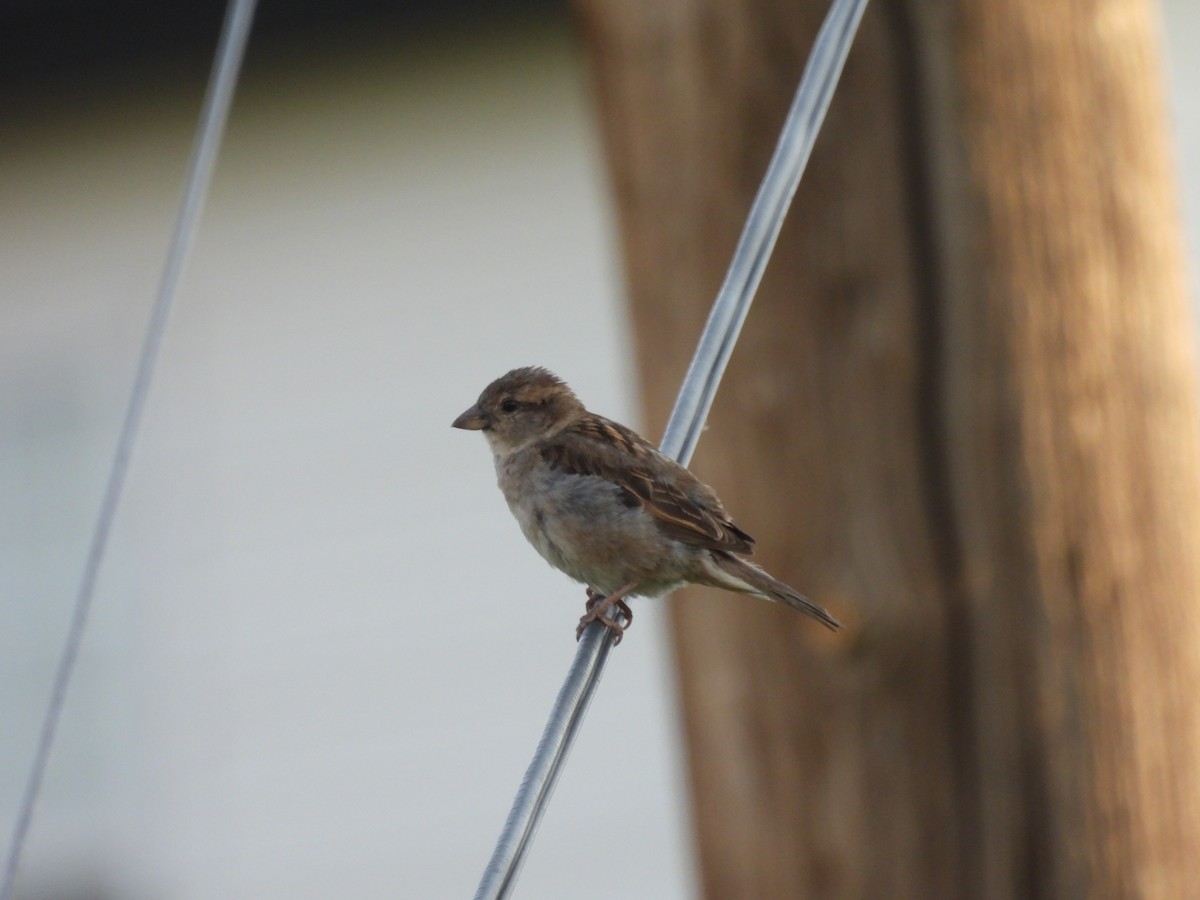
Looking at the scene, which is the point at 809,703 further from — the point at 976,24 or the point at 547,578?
the point at 547,578

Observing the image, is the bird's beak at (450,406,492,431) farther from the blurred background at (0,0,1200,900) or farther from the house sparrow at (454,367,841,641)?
the blurred background at (0,0,1200,900)

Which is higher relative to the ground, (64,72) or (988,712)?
(64,72)

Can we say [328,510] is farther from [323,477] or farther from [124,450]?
[124,450]

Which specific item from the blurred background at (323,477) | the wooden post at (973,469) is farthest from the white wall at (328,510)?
the wooden post at (973,469)

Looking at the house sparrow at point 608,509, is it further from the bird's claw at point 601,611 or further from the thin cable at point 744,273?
the thin cable at point 744,273

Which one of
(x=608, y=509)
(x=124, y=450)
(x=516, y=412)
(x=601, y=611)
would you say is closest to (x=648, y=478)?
(x=608, y=509)

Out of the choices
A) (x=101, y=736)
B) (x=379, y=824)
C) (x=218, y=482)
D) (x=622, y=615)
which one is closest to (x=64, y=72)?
(x=218, y=482)
